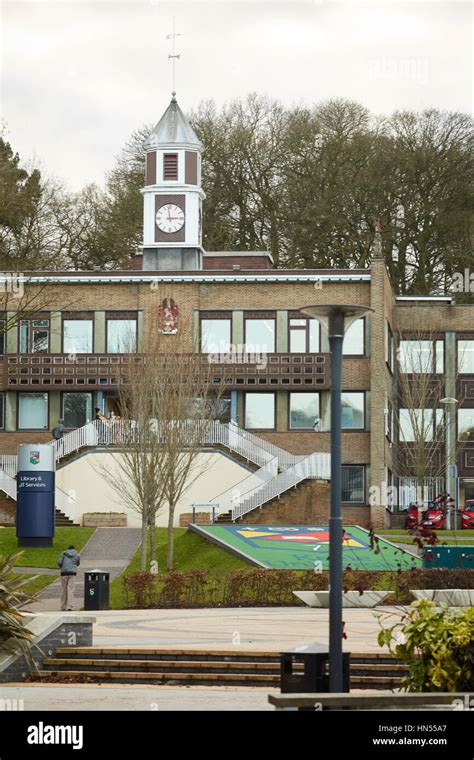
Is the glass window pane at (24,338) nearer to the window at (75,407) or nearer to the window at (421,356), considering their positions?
the window at (75,407)

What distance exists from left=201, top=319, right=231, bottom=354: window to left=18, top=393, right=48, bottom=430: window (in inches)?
259

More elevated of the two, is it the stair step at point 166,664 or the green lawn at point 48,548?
the green lawn at point 48,548

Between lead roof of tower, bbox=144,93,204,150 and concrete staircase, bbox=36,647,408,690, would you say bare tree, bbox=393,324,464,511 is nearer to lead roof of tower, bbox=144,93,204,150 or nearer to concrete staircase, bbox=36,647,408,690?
lead roof of tower, bbox=144,93,204,150

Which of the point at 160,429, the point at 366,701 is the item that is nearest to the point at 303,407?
the point at 160,429

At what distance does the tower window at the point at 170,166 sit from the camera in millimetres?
62219

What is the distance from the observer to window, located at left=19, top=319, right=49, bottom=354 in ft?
189

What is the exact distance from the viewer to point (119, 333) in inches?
2248

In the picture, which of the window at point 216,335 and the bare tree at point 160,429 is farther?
the window at point 216,335

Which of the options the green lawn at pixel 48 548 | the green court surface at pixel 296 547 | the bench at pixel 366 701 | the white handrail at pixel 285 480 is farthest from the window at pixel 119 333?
the bench at pixel 366 701

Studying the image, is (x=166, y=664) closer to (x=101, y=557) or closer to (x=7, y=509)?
(x=101, y=557)

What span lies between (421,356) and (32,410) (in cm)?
1558

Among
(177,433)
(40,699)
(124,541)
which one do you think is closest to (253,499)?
(124,541)

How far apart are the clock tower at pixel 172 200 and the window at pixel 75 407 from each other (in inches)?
277

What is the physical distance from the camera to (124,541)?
45.8 m
